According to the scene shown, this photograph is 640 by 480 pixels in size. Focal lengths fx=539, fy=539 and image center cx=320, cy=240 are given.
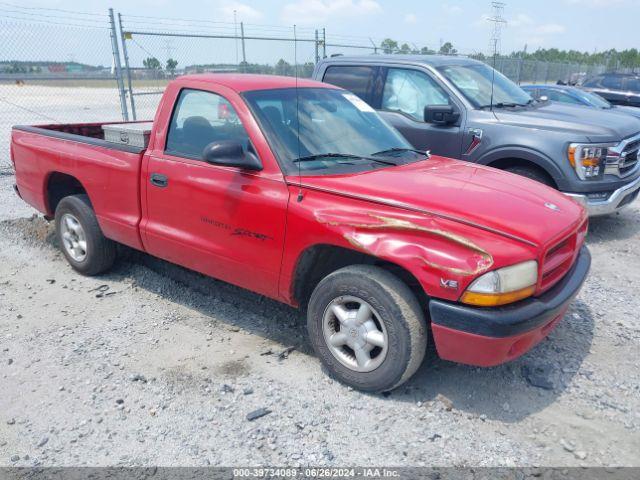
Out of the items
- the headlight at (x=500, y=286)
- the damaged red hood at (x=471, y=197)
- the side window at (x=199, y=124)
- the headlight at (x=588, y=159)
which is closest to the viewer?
the headlight at (x=500, y=286)

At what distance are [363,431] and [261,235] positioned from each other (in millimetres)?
1331

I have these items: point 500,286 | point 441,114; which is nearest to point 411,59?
point 441,114

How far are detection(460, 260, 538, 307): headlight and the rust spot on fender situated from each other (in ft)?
0.21

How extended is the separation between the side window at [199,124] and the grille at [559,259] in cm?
208

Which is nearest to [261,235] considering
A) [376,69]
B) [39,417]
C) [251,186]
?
[251,186]

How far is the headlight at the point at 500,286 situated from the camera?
2705 millimetres

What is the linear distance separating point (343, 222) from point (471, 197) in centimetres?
78

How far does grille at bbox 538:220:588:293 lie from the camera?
2973 millimetres

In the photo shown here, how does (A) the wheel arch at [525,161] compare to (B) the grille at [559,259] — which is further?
(A) the wheel arch at [525,161]

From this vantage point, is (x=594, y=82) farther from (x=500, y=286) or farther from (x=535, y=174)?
(x=500, y=286)

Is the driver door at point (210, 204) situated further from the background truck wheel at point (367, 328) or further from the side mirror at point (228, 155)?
the background truck wheel at point (367, 328)

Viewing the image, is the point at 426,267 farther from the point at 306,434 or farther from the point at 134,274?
the point at 134,274

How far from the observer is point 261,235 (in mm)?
3436

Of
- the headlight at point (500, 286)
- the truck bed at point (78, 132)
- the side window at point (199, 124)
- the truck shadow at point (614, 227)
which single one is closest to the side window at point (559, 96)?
the truck shadow at point (614, 227)
